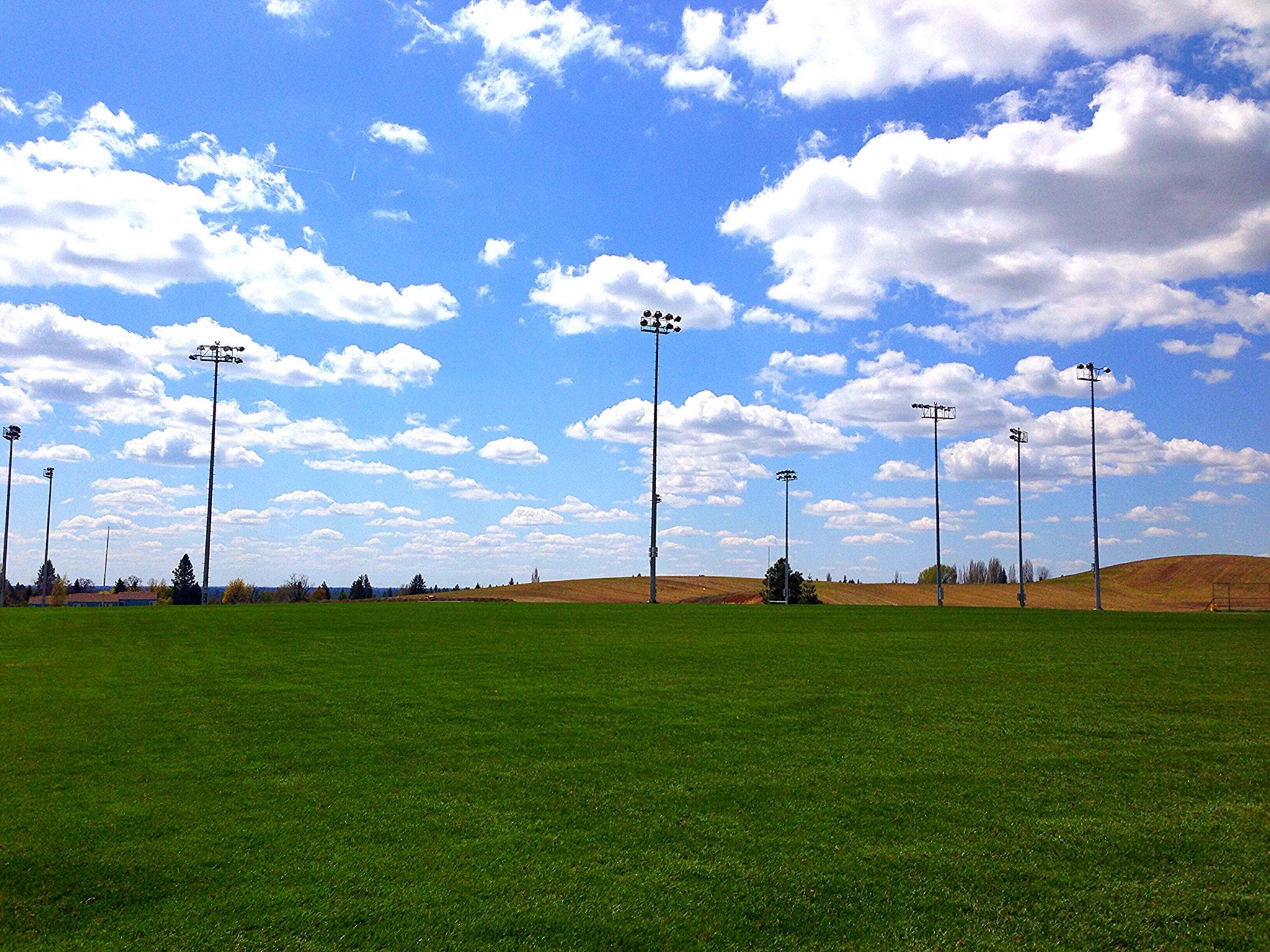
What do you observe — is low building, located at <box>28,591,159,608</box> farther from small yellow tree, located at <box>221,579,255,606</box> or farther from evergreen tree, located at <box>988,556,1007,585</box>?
evergreen tree, located at <box>988,556,1007,585</box>

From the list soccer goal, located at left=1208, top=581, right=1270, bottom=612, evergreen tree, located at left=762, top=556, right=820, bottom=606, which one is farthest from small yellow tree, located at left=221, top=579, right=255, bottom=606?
soccer goal, located at left=1208, top=581, right=1270, bottom=612

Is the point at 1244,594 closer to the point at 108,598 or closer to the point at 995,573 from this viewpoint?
the point at 995,573

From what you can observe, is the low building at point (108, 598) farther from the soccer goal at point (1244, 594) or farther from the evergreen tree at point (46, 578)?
the soccer goal at point (1244, 594)

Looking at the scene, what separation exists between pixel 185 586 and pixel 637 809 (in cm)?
14808

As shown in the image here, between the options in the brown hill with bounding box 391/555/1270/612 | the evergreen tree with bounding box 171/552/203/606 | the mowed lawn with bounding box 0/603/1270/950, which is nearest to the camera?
the mowed lawn with bounding box 0/603/1270/950

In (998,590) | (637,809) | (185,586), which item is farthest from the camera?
(185,586)

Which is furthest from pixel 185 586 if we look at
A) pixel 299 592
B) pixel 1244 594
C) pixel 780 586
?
pixel 1244 594

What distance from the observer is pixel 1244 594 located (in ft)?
366

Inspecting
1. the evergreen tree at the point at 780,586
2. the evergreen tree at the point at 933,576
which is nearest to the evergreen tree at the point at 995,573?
the evergreen tree at the point at 933,576

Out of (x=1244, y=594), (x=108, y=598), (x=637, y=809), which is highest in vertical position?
(x=637, y=809)

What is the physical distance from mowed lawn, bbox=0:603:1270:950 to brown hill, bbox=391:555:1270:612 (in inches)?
2970

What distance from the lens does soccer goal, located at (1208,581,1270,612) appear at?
9888 centimetres

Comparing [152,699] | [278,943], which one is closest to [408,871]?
[278,943]

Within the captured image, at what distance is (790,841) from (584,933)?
2226 millimetres
